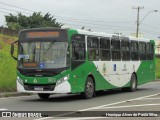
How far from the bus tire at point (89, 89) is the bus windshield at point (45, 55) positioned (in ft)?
6.07

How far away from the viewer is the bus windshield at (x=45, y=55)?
18156 millimetres

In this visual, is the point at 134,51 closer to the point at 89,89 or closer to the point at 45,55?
the point at 89,89

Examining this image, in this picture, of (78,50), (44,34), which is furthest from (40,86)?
(78,50)

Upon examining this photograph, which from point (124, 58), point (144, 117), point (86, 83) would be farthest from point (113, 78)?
point (144, 117)

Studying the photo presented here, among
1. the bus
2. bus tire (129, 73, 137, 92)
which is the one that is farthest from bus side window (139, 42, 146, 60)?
the bus

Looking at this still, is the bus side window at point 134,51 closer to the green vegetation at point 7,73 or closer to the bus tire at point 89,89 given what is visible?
the bus tire at point 89,89

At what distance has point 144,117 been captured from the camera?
1279 centimetres

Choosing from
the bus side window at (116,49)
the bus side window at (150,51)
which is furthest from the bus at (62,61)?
the bus side window at (150,51)

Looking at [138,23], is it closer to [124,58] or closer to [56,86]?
[124,58]

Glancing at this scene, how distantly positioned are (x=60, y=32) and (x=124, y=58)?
6232mm

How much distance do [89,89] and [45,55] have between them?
2.66m

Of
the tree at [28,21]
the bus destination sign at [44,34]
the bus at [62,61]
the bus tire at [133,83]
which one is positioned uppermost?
the tree at [28,21]

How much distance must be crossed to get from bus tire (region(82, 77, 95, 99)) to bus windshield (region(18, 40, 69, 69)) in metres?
1.85

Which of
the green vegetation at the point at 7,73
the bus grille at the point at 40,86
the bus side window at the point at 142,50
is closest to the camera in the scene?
the bus grille at the point at 40,86
